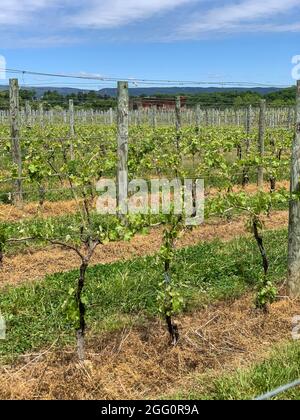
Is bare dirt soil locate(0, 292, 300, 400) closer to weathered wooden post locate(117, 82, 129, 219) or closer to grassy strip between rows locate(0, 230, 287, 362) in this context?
grassy strip between rows locate(0, 230, 287, 362)

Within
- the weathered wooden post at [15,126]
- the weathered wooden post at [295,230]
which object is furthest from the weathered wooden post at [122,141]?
the weathered wooden post at [295,230]

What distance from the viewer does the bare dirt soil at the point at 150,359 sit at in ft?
13.4

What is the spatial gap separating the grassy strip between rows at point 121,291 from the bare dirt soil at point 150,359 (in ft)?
0.73

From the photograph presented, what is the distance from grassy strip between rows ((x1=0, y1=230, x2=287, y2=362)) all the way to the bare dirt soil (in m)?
0.22

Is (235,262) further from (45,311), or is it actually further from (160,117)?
(160,117)

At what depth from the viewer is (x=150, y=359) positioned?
179 inches

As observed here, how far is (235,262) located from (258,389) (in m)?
2.94

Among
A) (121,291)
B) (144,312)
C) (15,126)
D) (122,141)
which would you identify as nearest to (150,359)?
(144,312)

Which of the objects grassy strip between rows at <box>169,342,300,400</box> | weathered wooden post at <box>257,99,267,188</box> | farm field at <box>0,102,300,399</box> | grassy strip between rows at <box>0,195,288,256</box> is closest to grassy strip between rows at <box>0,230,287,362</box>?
farm field at <box>0,102,300,399</box>

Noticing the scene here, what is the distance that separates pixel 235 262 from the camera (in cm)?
666

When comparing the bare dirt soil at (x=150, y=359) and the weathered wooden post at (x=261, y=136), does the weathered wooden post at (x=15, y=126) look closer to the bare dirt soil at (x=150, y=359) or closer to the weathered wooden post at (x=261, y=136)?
the weathered wooden post at (x=261, y=136)

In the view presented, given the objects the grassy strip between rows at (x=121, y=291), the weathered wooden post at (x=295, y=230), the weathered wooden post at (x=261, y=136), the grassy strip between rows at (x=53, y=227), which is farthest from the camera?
the weathered wooden post at (x=261, y=136)

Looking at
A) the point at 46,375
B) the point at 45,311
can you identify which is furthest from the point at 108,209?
the point at 46,375

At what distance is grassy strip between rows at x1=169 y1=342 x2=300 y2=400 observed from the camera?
12.4 feet
